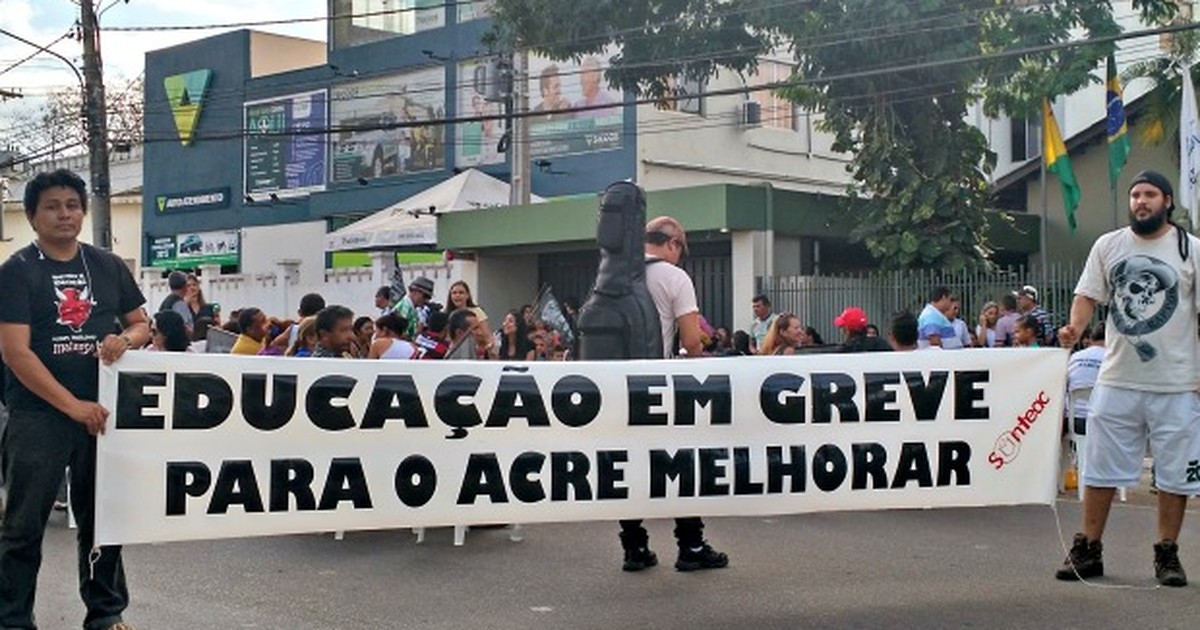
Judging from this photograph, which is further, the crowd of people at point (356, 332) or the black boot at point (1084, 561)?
the crowd of people at point (356, 332)

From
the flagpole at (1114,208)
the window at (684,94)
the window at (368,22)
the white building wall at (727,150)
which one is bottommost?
the flagpole at (1114,208)

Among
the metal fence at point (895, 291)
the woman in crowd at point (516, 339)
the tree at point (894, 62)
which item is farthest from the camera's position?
the tree at point (894, 62)

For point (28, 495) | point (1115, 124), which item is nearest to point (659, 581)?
point (28, 495)

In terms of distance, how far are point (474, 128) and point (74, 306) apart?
25.3m

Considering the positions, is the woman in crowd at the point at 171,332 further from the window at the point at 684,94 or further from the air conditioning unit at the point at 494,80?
the air conditioning unit at the point at 494,80

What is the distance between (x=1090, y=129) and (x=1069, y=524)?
17.6m

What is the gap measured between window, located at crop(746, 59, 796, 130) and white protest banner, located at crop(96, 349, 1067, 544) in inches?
893

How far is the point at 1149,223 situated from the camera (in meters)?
7.25

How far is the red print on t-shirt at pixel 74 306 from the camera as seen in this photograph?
5742 millimetres

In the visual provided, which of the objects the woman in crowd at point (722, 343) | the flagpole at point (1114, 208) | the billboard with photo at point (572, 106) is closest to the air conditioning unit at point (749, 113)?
the billboard with photo at point (572, 106)

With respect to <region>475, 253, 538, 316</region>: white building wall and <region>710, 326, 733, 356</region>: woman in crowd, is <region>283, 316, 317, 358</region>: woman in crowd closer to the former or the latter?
<region>710, 326, 733, 356</region>: woman in crowd

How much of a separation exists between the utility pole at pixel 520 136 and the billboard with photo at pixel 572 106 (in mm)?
1559

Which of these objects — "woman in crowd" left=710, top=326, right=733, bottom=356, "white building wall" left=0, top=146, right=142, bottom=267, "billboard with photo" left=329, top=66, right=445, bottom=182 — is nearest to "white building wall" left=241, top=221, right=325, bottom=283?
"billboard with photo" left=329, top=66, right=445, bottom=182

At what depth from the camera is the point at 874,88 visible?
20.3 meters
